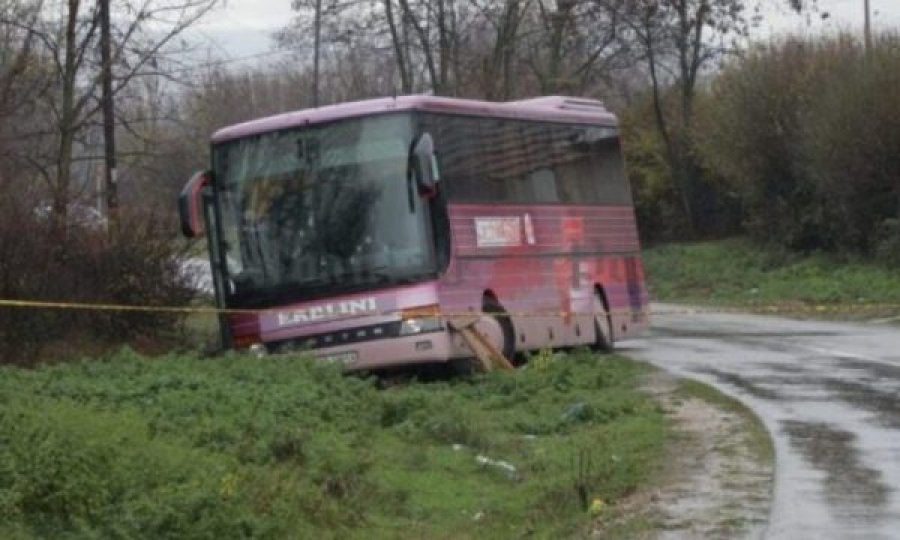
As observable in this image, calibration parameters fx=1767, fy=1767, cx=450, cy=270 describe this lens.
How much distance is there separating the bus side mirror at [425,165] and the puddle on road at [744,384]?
4061mm

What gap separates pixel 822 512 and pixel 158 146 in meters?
25.5

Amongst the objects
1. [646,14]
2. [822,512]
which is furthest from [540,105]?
[646,14]

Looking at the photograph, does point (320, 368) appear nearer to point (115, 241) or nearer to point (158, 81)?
point (115, 241)

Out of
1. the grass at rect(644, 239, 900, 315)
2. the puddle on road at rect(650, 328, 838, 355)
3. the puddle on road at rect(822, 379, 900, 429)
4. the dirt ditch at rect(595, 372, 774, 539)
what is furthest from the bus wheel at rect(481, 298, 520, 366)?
the grass at rect(644, 239, 900, 315)

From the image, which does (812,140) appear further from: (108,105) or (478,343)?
(478,343)

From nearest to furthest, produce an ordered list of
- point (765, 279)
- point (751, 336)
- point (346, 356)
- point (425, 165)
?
point (425, 165)
point (346, 356)
point (751, 336)
point (765, 279)

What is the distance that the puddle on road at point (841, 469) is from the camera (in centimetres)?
1115

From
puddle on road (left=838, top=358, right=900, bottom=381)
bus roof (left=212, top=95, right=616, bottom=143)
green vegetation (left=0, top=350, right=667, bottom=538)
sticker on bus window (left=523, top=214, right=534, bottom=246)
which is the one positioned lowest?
puddle on road (left=838, top=358, right=900, bottom=381)

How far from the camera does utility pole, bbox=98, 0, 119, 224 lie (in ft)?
97.4

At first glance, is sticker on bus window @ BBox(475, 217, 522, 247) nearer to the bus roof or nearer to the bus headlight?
the bus roof

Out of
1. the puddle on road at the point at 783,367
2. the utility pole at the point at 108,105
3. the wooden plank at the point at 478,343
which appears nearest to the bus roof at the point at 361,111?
the wooden plank at the point at 478,343

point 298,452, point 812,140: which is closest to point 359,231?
point 298,452

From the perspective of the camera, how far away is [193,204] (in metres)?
21.2

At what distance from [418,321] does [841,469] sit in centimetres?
840
